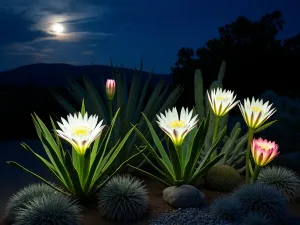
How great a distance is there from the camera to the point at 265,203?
3.34 meters

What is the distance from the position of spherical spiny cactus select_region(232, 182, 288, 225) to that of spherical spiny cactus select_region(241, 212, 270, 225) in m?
0.15

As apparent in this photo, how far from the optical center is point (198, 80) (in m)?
4.54

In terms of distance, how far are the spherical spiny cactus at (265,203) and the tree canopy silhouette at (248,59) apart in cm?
500

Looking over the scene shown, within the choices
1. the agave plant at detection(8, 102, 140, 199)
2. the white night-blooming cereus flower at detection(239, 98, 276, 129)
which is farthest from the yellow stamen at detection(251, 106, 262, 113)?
the agave plant at detection(8, 102, 140, 199)

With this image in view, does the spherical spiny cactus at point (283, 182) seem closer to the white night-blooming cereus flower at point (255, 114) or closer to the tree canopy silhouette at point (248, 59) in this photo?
the white night-blooming cereus flower at point (255, 114)

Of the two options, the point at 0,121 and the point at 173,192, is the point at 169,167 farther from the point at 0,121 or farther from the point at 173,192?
the point at 0,121

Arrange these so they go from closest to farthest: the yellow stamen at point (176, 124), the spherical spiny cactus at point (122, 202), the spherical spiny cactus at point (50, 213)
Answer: the spherical spiny cactus at point (50, 213) → the spherical spiny cactus at point (122, 202) → the yellow stamen at point (176, 124)

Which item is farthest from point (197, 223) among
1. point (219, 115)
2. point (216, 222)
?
point (219, 115)

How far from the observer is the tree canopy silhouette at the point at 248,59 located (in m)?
8.37

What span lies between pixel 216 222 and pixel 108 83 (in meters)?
1.78

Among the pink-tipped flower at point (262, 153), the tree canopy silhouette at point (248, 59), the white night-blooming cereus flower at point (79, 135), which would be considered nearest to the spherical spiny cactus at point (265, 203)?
the pink-tipped flower at point (262, 153)

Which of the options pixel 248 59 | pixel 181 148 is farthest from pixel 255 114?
pixel 248 59

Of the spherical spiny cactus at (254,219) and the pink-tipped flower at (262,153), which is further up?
the pink-tipped flower at (262,153)

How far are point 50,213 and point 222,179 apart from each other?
5.89 feet
